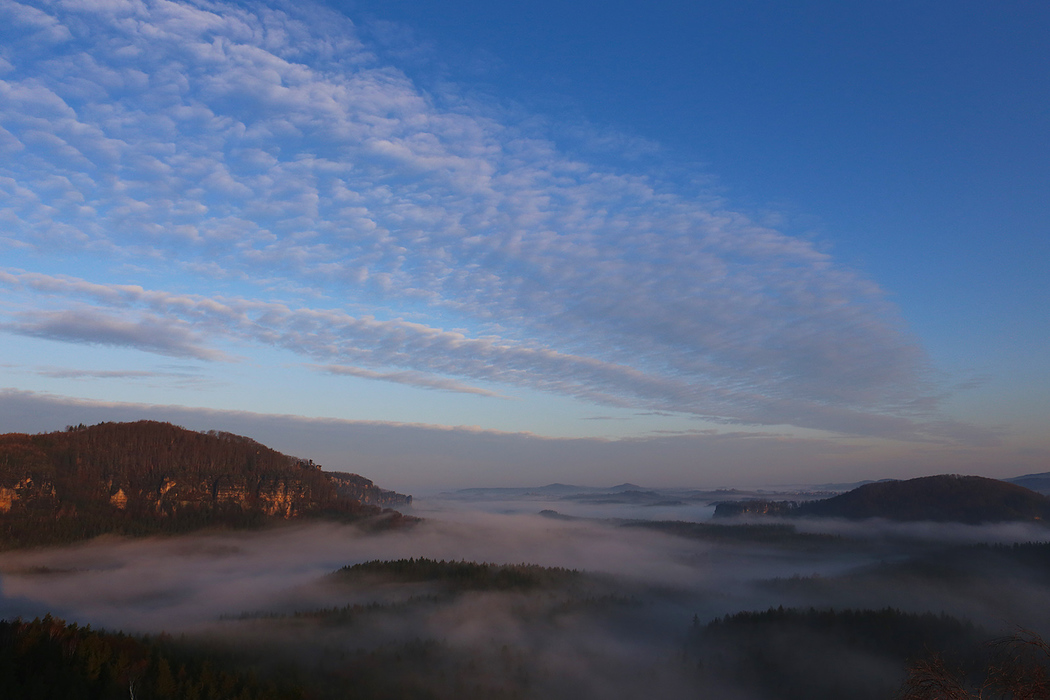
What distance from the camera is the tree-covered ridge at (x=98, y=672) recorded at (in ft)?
364

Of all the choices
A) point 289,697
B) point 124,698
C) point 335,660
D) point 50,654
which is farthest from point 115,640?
point 335,660

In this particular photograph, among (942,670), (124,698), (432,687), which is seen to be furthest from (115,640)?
(942,670)

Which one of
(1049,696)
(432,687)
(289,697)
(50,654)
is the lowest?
(432,687)

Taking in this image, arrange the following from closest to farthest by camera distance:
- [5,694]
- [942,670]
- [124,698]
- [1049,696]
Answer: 1. [1049,696]
2. [942,670]
3. [5,694]
4. [124,698]

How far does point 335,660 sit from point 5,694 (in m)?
113

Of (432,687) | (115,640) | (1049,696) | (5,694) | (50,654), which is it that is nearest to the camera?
(1049,696)

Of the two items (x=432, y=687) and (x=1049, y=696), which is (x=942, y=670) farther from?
(x=432, y=687)

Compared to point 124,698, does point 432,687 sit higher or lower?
lower

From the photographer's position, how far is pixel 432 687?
7653 inches

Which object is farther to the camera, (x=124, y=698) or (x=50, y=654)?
(x=50, y=654)

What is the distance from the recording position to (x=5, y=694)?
329 ft

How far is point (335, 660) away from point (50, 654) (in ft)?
307

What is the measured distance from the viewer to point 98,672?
12206cm

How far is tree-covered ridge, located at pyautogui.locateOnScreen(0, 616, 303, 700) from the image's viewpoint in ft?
364
